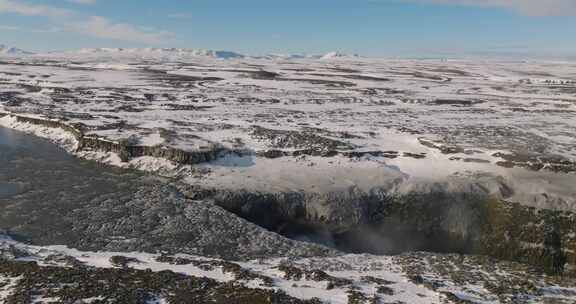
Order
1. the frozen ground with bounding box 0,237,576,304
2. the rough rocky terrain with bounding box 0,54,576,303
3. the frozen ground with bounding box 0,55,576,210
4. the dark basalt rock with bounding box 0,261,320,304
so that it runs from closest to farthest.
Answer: the dark basalt rock with bounding box 0,261,320,304
the frozen ground with bounding box 0,237,576,304
the rough rocky terrain with bounding box 0,54,576,303
the frozen ground with bounding box 0,55,576,210

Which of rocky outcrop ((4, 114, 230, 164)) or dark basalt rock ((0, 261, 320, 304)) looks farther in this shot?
rocky outcrop ((4, 114, 230, 164))

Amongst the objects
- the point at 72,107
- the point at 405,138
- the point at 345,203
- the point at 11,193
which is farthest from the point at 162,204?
the point at 72,107

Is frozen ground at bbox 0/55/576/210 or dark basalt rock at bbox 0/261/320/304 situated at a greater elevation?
frozen ground at bbox 0/55/576/210

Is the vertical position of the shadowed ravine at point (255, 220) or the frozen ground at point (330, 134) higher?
the frozen ground at point (330, 134)

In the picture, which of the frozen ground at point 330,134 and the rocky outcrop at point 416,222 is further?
the frozen ground at point 330,134

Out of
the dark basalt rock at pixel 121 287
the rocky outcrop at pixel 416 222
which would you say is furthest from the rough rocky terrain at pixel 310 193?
the dark basalt rock at pixel 121 287

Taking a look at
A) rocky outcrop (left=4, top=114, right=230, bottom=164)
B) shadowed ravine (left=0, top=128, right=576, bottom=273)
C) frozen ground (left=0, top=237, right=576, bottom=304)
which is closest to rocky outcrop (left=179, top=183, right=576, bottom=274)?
shadowed ravine (left=0, top=128, right=576, bottom=273)

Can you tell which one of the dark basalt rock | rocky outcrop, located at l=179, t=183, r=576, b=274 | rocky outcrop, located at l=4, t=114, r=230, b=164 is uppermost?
rocky outcrop, located at l=4, t=114, r=230, b=164

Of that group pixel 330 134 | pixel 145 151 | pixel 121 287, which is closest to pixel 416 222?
pixel 330 134

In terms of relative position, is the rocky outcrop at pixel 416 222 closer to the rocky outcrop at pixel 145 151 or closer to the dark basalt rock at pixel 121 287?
the rocky outcrop at pixel 145 151

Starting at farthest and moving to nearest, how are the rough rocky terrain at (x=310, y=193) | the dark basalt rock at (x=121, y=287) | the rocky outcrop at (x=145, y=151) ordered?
the rocky outcrop at (x=145, y=151), the rough rocky terrain at (x=310, y=193), the dark basalt rock at (x=121, y=287)

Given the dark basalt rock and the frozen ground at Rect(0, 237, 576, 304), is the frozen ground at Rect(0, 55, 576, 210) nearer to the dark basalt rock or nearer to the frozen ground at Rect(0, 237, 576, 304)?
the frozen ground at Rect(0, 237, 576, 304)

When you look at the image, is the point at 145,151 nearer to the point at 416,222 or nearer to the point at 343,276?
the point at 416,222
